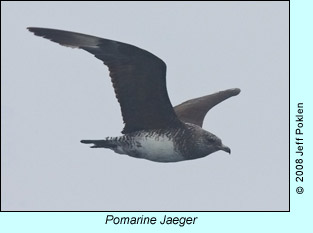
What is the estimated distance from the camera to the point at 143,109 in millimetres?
10711

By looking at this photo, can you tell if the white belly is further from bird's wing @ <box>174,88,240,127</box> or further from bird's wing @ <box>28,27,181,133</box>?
bird's wing @ <box>174,88,240,127</box>

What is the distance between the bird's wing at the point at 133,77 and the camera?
33.0 feet

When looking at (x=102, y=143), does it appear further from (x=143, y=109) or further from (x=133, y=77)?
(x=133, y=77)

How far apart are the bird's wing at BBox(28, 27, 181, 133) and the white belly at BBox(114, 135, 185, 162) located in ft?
0.60

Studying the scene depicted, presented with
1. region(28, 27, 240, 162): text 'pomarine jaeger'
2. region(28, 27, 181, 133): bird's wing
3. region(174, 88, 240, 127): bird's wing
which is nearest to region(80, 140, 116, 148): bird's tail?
region(28, 27, 240, 162): text 'pomarine jaeger'

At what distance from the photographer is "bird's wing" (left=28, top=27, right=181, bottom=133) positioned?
10.1 meters

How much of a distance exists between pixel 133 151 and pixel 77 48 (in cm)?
164

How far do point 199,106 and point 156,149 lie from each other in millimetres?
1761

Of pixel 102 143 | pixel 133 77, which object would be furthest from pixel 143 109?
pixel 102 143

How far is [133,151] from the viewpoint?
1083cm

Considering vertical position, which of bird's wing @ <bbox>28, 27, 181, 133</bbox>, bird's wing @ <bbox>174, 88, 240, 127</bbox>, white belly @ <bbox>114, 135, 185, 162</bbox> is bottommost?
white belly @ <bbox>114, 135, 185, 162</bbox>

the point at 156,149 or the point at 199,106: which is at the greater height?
the point at 199,106
